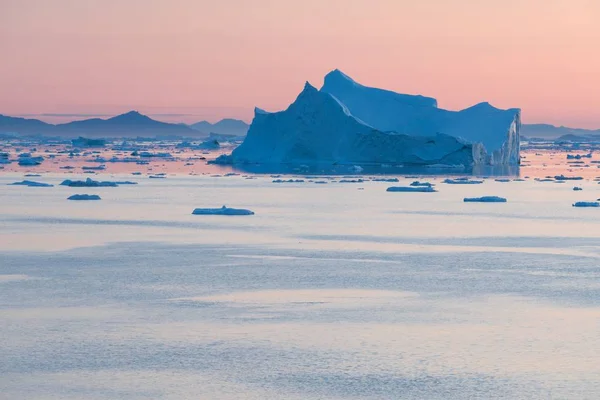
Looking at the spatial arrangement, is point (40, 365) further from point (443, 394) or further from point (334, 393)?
point (443, 394)

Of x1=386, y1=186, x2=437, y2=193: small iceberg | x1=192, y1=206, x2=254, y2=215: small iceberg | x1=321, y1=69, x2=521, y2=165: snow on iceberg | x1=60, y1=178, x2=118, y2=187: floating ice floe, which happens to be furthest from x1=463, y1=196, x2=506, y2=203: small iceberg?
x1=321, y1=69, x2=521, y2=165: snow on iceberg

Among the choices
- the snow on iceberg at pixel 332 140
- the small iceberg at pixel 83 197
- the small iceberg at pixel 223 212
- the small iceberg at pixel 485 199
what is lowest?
the small iceberg at pixel 485 199

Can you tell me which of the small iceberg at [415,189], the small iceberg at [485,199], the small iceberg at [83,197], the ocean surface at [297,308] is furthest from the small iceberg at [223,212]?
the small iceberg at [415,189]

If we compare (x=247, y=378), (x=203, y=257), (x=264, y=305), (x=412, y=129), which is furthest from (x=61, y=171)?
(x=247, y=378)

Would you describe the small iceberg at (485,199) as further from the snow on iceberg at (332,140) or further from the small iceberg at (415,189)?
the snow on iceberg at (332,140)

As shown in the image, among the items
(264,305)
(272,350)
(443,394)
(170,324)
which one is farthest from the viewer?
(264,305)
